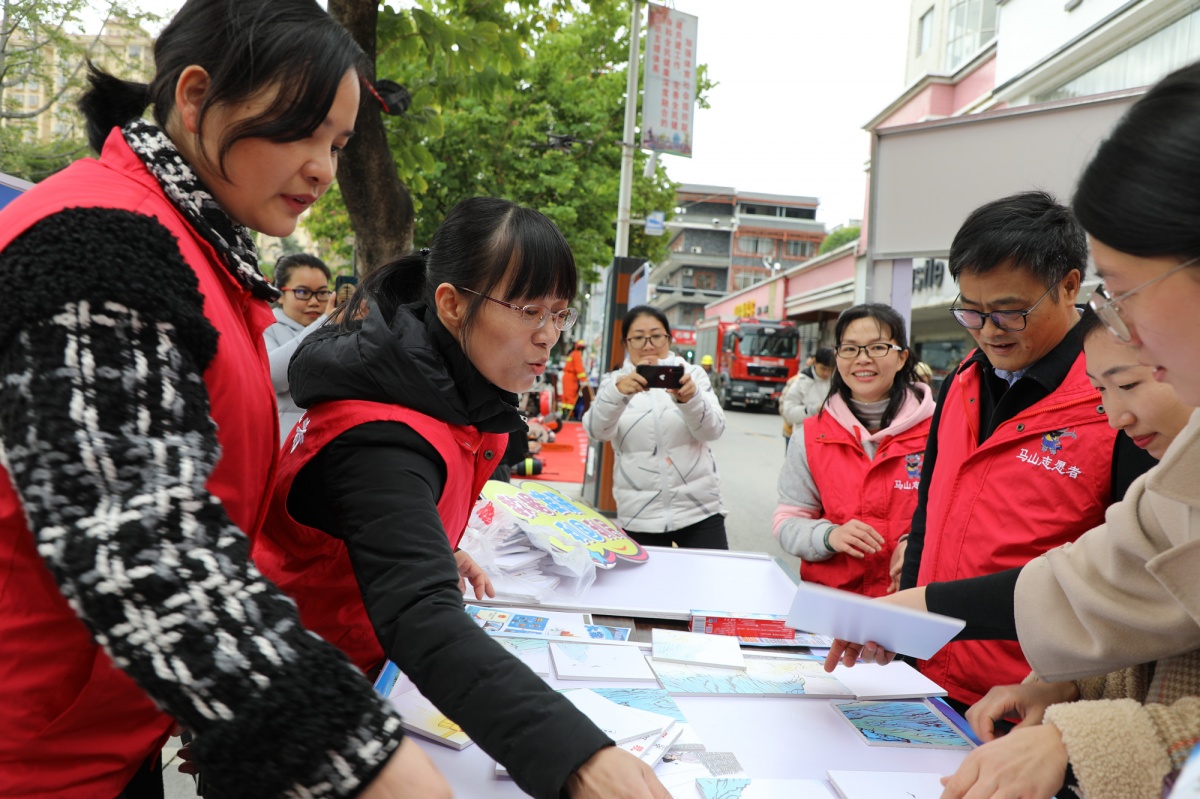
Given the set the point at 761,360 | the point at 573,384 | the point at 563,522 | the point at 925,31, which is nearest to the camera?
the point at 563,522

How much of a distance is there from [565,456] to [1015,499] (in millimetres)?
9732

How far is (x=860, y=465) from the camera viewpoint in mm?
2938

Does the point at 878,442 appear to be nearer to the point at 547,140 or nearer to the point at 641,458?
the point at 641,458

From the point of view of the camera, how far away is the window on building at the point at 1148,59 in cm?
917

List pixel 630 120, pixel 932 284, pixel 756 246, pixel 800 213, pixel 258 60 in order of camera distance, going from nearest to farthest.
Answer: pixel 258 60
pixel 630 120
pixel 932 284
pixel 756 246
pixel 800 213

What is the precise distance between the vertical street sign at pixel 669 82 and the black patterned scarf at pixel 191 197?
8.22 m

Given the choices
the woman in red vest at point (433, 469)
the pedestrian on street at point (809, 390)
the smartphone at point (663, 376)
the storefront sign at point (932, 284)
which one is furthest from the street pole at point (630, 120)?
the woman in red vest at point (433, 469)

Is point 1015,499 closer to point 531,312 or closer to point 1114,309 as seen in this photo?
point 1114,309

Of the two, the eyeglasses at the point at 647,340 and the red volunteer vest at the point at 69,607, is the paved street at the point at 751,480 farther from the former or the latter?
the red volunteer vest at the point at 69,607

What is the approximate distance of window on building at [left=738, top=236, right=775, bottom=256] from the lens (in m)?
72.3

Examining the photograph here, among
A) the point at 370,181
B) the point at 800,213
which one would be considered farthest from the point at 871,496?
the point at 800,213

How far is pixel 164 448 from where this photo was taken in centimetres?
75

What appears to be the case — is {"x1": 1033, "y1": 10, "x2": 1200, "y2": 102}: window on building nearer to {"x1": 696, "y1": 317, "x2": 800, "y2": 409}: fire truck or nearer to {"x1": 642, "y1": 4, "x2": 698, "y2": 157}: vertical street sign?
{"x1": 642, "y1": 4, "x2": 698, "y2": 157}: vertical street sign

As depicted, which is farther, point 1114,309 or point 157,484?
point 1114,309
